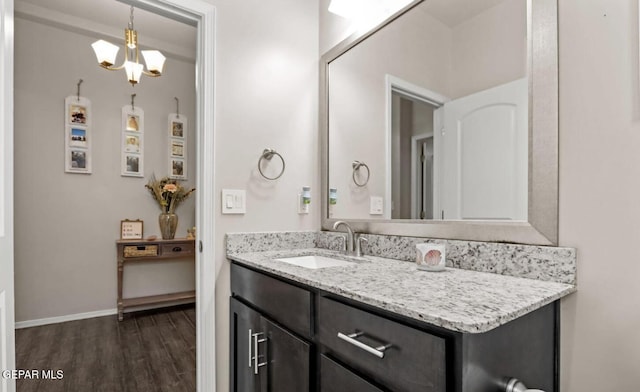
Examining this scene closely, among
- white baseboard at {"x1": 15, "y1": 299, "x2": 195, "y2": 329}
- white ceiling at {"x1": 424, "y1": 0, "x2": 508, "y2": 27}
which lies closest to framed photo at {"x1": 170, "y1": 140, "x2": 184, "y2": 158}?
white baseboard at {"x1": 15, "y1": 299, "x2": 195, "y2": 329}

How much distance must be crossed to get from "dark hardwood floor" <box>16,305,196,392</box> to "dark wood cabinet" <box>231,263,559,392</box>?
112 centimetres

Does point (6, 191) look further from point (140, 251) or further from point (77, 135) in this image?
point (77, 135)

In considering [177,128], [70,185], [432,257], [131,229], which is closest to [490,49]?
[432,257]

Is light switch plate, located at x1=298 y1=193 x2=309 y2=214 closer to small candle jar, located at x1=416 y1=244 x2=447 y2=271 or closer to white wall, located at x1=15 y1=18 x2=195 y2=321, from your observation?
small candle jar, located at x1=416 y1=244 x2=447 y2=271

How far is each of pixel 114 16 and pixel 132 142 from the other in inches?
46.2

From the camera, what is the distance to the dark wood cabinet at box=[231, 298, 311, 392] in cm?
106

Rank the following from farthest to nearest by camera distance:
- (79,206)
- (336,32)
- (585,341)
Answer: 1. (79,206)
2. (336,32)
3. (585,341)

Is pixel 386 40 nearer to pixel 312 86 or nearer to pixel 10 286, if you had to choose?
pixel 312 86

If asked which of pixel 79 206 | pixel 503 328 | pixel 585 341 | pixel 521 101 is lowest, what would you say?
pixel 585 341

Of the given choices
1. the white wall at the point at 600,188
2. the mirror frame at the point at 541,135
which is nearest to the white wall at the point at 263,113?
the mirror frame at the point at 541,135

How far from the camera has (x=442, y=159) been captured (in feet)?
4.37

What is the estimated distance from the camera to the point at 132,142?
11.0 feet

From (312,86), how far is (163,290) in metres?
2.89

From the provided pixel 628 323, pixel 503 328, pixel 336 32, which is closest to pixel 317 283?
pixel 503 328
